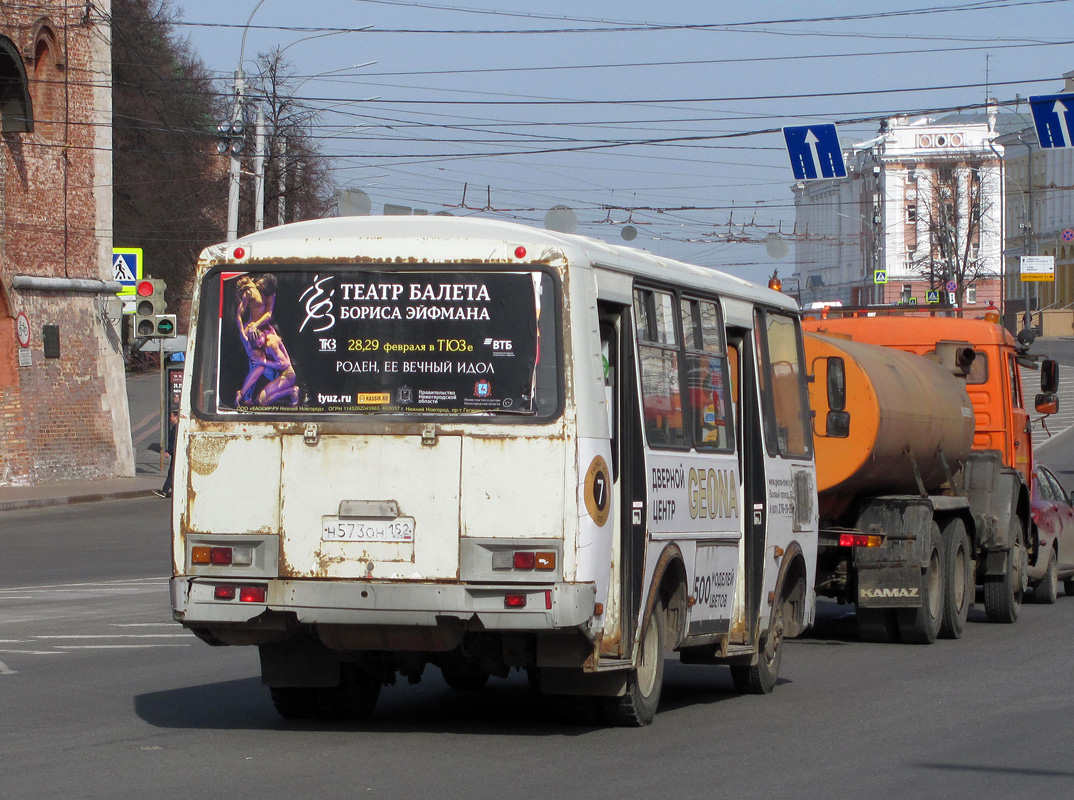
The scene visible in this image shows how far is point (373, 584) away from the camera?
329 inches

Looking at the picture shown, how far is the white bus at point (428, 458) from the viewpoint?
8320 mm

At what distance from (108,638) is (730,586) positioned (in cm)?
565

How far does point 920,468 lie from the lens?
48.2 ft

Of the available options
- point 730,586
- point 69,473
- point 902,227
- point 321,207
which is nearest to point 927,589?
point 730,586

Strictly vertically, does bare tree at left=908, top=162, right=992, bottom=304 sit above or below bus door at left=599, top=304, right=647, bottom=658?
above

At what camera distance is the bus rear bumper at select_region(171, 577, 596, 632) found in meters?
8.20

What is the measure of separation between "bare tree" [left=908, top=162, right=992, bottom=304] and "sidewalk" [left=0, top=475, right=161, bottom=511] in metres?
47.5

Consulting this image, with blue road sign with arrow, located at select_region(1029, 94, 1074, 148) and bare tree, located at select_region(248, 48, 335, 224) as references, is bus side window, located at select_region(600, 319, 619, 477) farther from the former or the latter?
bare tree, located at select_region(248, 48, 335, 224)

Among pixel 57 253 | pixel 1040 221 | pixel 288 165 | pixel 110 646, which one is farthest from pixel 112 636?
pixel 1040 221

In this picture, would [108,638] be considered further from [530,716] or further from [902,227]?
[902,227]

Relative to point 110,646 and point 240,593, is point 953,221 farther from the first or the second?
point 240,593

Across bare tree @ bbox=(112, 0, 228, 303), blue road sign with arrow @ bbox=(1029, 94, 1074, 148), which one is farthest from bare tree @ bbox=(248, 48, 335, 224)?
blue road sign with arrow @ bbox=(1029, 94, 1074, 148)

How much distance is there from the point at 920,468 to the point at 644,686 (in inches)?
238

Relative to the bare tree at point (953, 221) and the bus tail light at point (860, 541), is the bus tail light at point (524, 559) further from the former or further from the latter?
the bare tree at point (953, 221)
